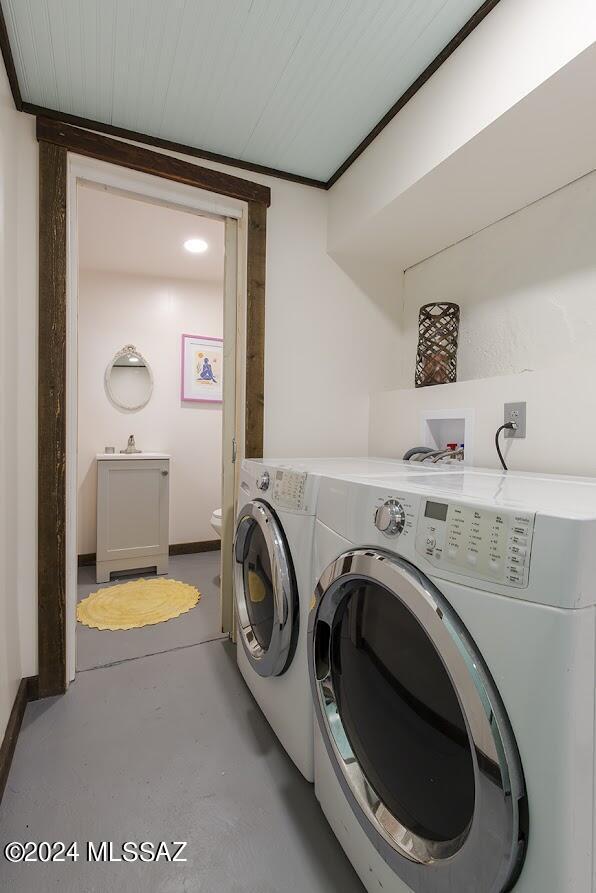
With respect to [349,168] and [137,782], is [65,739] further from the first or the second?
[349,168]

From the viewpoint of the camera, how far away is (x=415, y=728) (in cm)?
74

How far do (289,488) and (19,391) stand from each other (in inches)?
41.9

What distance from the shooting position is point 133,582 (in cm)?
269

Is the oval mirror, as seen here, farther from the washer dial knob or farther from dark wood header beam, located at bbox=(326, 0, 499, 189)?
the washer dial knob

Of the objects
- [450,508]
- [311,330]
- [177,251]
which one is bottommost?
[450,508]

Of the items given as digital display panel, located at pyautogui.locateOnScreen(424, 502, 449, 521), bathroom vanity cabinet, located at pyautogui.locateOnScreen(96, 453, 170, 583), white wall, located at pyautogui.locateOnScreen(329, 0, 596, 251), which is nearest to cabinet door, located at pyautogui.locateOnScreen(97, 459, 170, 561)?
bathroom vanity cabinet, located at pyautogui.locateOnScreen(96, 453, 170, 583)

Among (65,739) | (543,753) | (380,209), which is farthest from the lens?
(380,209)

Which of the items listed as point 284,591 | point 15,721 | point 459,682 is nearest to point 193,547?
point 15,721

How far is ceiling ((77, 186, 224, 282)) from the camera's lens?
87.7 inches

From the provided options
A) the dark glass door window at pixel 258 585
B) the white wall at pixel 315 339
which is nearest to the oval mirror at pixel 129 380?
the white wall at pixel 315 339

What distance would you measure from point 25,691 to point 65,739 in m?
0.29

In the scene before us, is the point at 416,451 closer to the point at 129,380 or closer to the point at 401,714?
the point at 401,714

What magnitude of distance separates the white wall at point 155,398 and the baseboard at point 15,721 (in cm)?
158

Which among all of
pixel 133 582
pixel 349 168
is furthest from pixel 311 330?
pixel 133 582
